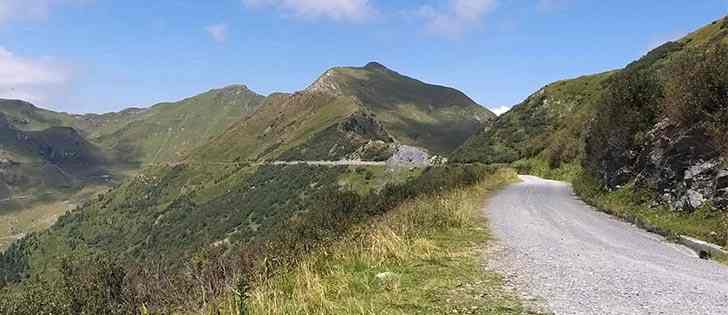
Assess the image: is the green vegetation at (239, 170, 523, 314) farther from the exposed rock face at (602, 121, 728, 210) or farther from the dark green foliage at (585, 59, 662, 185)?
the dark green foliage at (585, 59, 662, 185)

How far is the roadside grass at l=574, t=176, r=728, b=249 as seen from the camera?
65.2 ft

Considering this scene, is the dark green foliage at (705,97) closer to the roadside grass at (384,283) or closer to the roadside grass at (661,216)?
the roadside grass at (661,216)

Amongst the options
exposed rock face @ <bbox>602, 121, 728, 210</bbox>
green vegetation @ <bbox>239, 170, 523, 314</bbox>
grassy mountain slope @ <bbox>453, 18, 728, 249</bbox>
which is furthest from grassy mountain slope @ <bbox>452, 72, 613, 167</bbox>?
green vegetation @ <bbox>239, 170, 523, 314</bbox>

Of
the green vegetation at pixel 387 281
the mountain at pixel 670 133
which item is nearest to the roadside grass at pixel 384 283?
the green vegetation at pixel 387 281

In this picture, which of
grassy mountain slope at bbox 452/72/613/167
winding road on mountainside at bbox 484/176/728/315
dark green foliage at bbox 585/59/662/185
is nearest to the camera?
winding road on mountainside at bbox 484/176/728/315

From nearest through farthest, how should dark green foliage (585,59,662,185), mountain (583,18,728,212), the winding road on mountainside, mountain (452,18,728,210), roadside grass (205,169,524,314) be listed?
roadside grass (205,169,524,314) < the winding road on mountainside < mountain (583,18,728,212) < mountain (452,18,728,210) < dark green foliage (585,59,662,185)

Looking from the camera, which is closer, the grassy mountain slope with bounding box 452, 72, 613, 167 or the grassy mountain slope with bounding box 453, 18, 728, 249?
the grassy mountain slope with bounding box 453, 18, 728, 249

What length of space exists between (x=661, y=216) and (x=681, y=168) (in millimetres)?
2103

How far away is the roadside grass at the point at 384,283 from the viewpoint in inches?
372

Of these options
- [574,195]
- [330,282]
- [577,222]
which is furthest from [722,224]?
[574,195]

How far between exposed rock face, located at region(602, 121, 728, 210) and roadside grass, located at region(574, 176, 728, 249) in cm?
44

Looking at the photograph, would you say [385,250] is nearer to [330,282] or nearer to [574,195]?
[330,282]

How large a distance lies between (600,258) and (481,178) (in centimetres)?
3523

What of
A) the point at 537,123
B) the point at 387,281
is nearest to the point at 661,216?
the point at 387,281
